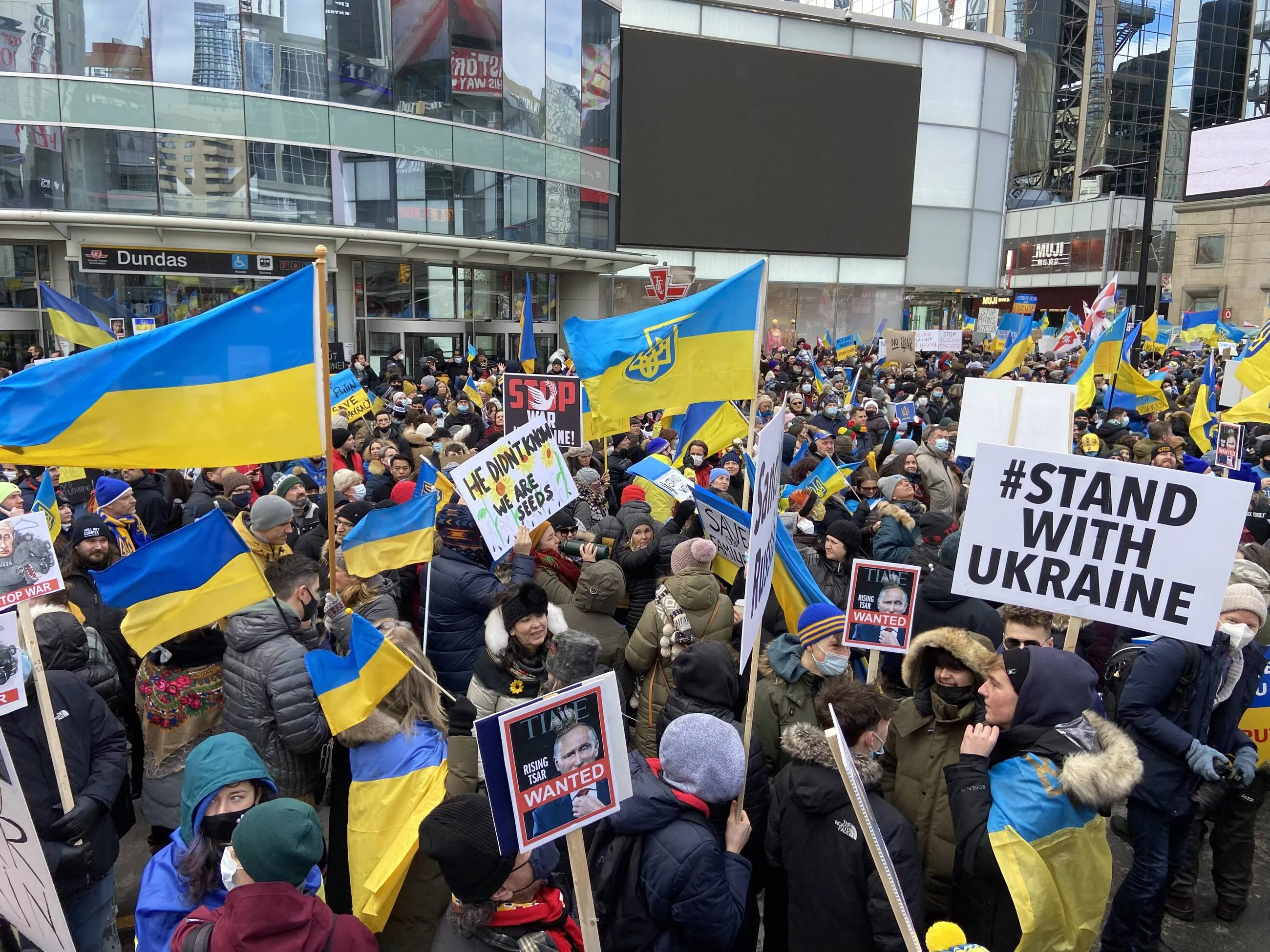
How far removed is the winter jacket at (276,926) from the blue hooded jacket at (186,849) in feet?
0.85

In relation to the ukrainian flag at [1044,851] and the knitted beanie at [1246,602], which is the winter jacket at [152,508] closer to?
the ukrainian flag at [1044,851]

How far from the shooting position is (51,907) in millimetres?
2879

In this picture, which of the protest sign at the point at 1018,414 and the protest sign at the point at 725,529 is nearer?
the protest sign at the point at 725,529

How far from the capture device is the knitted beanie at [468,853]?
2.53 meters

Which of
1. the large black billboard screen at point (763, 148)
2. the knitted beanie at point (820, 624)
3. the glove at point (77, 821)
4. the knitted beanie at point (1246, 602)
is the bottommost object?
the glove at point (77, 821)

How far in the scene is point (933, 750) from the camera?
3490mm

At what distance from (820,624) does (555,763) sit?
1984 millimetres

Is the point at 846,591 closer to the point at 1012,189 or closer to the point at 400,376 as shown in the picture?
the point at 400,376

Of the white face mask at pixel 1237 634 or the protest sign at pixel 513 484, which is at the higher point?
the protest sign at pixel 513 484

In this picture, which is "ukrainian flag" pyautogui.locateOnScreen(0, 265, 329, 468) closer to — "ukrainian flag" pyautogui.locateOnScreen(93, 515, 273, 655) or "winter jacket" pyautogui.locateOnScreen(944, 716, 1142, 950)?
"ukrainian flag" pyautogui.locateOnScreen(93, 515, 273, 655)

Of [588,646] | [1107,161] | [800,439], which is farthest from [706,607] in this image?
[1107,161]

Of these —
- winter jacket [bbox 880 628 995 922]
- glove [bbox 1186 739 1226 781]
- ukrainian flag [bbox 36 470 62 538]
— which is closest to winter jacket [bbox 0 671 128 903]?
ukrainian flag [bbox 36 470 62 538]

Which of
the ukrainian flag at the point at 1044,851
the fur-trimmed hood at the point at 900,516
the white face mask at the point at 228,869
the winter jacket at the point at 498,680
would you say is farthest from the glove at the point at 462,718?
→ the fur-trimmed hood at the point at 900,516

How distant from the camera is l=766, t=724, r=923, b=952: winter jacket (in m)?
2.98
